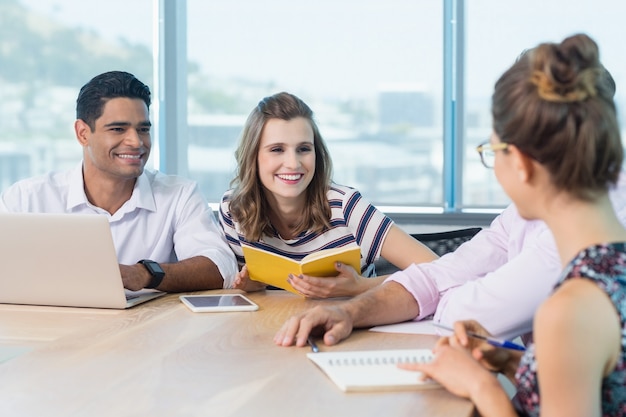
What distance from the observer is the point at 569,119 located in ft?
4.07

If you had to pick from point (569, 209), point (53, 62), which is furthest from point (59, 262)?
point (53, 62)

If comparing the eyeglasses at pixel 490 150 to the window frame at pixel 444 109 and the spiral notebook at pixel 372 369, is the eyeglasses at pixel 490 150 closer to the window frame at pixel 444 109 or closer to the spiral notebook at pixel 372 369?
the spiral notebook at pixel 372 369

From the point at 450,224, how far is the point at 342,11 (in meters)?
1.36

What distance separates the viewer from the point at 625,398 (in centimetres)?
124

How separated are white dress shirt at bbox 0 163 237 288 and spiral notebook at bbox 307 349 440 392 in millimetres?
1278

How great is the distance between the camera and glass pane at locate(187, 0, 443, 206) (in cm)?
486

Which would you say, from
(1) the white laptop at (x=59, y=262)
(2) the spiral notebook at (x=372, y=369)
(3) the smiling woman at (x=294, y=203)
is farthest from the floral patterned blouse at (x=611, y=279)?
(3) the smiling woman at (x=294, y=203)

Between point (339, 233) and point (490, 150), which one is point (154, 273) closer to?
point (339, 233)

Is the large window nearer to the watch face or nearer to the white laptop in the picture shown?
the watch face

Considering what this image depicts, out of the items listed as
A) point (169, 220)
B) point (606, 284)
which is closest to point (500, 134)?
point (606, 284)

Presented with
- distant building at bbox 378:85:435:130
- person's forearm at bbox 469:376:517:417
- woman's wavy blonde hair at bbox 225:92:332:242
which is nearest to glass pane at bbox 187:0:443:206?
distant building at bbox 378:85:435:130

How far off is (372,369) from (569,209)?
0.49 meters

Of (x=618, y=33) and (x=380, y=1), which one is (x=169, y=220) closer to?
(x=380, y=1)

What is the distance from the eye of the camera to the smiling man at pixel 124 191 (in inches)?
115
